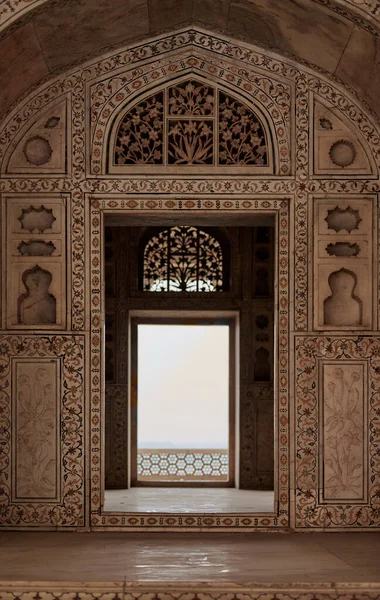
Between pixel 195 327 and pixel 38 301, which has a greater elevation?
pixel 38 301

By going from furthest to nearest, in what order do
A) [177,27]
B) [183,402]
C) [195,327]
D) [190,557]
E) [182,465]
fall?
[183,402] < [195,327] < [182,465] < [177,27] < [190,557]

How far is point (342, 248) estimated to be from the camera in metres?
6.79

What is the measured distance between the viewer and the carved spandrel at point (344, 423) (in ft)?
22.0

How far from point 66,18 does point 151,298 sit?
3694 mm

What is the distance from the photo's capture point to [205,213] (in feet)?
22.1

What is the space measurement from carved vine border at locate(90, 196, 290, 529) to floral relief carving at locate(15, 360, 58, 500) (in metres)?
0.31

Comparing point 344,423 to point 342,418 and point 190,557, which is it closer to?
point 342,418

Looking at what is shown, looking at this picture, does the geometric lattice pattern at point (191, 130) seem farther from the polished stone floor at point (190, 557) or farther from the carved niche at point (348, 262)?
the polished stone floor at point (190, 557)

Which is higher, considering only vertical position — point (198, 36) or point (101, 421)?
point (198, 36)

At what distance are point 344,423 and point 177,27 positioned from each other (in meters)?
3.30

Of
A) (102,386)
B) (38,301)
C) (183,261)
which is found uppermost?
(183,261)

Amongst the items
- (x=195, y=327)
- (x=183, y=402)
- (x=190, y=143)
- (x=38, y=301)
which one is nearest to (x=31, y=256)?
(x=38, y=301)

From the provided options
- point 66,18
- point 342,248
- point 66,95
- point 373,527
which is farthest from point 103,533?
point 66,18

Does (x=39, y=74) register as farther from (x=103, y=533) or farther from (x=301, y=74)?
(x=103, y=533)
